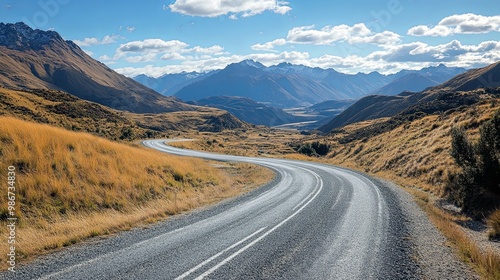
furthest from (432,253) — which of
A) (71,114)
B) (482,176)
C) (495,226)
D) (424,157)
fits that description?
(71,114)

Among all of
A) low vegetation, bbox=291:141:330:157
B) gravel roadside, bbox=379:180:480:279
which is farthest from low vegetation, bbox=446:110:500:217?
low vegetation, bbox=291:141:330:157

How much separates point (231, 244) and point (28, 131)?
1114 centimetres

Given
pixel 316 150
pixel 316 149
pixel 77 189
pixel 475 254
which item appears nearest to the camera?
pixel 475 254

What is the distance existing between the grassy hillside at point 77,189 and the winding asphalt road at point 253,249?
122 centimetres

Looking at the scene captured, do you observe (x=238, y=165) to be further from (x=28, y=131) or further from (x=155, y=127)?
(x=155, y=127)

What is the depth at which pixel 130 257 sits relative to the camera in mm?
7496

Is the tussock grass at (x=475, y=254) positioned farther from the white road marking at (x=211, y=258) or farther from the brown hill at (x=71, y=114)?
the brown hill at (x=71, y=114)

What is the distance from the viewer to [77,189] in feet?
39.0

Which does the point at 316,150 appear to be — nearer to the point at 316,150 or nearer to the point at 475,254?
the point at 316,150

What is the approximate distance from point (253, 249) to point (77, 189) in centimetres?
771

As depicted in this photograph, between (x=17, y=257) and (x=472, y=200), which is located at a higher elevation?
(x=472, y=200)

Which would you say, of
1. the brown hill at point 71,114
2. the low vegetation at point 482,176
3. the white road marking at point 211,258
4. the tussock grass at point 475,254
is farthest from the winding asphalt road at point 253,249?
the brown hill at point 71,114

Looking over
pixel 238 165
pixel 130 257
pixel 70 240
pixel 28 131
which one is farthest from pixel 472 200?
pixel 238 165

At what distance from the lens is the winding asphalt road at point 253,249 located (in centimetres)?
678
